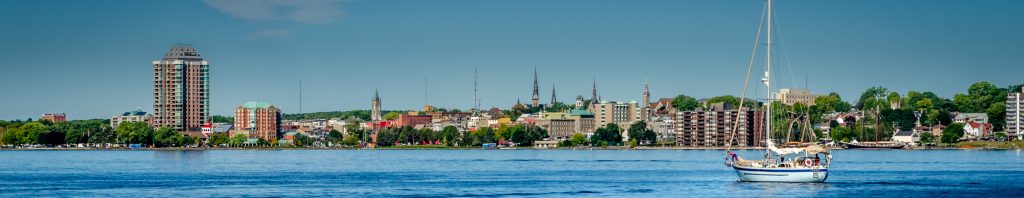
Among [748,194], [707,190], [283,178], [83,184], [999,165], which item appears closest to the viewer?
[748,194]

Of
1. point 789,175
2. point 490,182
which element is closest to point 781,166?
point 789,175

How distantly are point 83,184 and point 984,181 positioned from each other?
4467 centimetres

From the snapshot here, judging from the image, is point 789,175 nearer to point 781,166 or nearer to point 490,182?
point 781,166

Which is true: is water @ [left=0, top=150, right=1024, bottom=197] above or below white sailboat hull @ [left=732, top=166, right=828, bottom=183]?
below

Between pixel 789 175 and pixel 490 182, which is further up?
pixel 789 175

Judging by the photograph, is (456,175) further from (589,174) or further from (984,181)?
(984,181)

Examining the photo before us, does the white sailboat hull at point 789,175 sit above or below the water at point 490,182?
above

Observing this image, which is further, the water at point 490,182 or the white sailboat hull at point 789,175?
the water at point 490,182

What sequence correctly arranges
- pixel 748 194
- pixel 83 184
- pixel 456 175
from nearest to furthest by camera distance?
pixel 748 194 < pixel 83 184 < pixel 456 175

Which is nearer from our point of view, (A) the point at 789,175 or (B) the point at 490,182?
(A) the point at 789,175

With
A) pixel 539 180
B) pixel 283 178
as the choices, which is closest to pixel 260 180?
pixel 283 178

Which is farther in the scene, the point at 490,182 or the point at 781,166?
the point at 490,182

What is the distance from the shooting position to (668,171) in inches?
3942

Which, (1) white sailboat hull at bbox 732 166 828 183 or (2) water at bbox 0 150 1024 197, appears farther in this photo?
(2) water at bbox 0 150 1024 197
